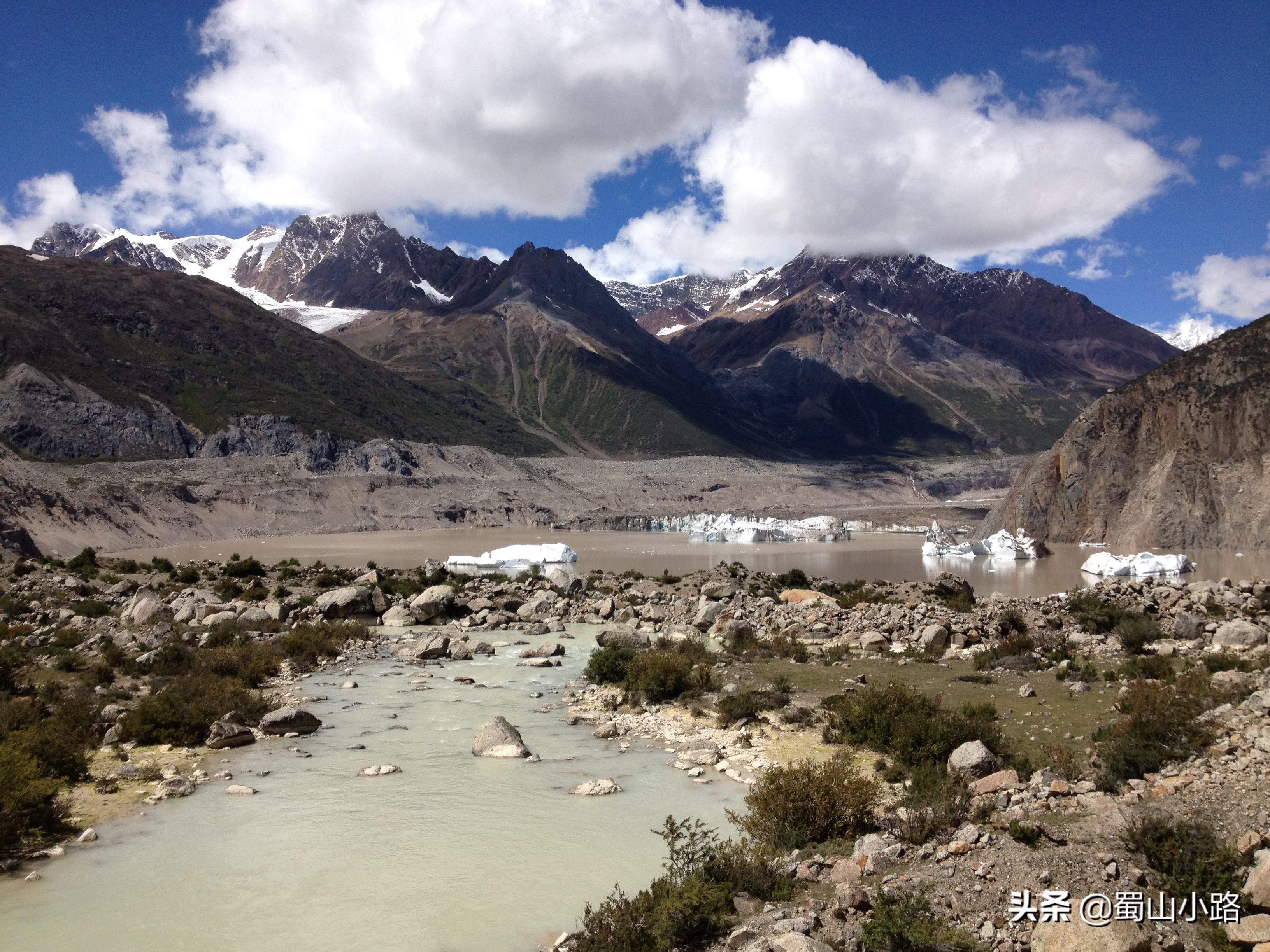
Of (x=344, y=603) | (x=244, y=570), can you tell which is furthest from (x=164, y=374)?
(x=344, y=603)

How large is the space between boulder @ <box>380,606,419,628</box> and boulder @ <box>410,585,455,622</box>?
25 cm

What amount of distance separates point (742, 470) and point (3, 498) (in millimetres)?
110158

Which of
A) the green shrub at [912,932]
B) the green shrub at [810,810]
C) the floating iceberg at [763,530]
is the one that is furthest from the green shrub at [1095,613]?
the floating iceberg at [763,530]

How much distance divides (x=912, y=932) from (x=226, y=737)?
12002 mm

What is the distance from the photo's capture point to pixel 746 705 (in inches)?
621

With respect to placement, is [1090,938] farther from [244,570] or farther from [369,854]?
[244,570]

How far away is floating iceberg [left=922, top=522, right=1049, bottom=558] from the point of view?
59.6m

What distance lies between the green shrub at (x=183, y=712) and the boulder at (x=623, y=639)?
8801 millimetres

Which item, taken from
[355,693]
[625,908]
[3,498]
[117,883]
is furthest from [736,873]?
[3,498]

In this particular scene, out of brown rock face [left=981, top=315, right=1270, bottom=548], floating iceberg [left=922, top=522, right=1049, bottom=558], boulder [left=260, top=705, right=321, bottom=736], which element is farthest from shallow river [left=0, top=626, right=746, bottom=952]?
brown rock face [left=981, top=315, right=1270, bottom=548]

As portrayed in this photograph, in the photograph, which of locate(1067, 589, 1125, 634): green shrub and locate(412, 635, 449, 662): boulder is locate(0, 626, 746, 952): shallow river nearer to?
locate(412, 635, 449, 662): boulder

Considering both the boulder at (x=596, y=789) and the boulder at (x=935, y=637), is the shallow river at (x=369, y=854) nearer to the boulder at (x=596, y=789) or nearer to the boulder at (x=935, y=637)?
the boulder at (x=596, y=789)

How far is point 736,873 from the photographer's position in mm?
8141

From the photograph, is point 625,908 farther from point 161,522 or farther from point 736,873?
point 161,522
